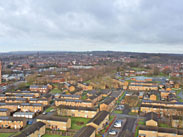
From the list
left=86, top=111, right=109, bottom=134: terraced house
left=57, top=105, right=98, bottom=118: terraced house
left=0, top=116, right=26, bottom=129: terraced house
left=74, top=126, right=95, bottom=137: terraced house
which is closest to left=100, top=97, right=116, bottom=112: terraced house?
left=57, top=105, right=98, bottom=118: terraced house

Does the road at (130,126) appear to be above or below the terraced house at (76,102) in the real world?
below

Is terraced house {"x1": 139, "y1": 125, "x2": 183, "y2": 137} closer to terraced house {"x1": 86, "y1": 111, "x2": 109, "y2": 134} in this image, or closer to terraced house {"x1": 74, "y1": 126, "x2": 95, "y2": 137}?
terraced house {"x1": 86, "y1": 111, "x2": 109, "y2": 134}

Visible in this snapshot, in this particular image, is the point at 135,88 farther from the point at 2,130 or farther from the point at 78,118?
the point at 2,130

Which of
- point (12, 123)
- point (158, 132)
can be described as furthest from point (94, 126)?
point (12, 123)

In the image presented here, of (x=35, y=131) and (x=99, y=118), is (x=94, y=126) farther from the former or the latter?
(x=35, y=131)

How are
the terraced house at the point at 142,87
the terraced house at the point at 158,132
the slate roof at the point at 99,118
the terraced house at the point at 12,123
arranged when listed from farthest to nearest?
the terraced house at the point at 142,87, the terraced house at the point at 12,123, the slate roof at the point at 99,118, the terraced house at the point at 158,132

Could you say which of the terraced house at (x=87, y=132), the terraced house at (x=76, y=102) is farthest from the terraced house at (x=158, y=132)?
the terraced house at (x=76, y=102)

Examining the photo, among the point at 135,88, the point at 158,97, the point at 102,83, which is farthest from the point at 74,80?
the point at 158,97

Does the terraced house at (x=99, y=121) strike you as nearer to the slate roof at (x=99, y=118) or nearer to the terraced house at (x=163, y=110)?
the slate roof at (x=99, y=118)

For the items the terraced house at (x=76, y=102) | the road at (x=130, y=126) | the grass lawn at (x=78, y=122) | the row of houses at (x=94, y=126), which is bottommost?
the grass lawn at (x=78, y=122)

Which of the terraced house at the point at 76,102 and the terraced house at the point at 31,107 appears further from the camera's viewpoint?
the terraced house at the point at 76,102

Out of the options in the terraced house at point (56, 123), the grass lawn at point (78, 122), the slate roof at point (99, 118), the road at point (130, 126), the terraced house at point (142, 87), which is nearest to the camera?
the road at point (130, 126)

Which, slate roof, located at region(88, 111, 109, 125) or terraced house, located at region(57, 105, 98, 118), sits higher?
slate roof, located at region(88, 111, 109, 125)
